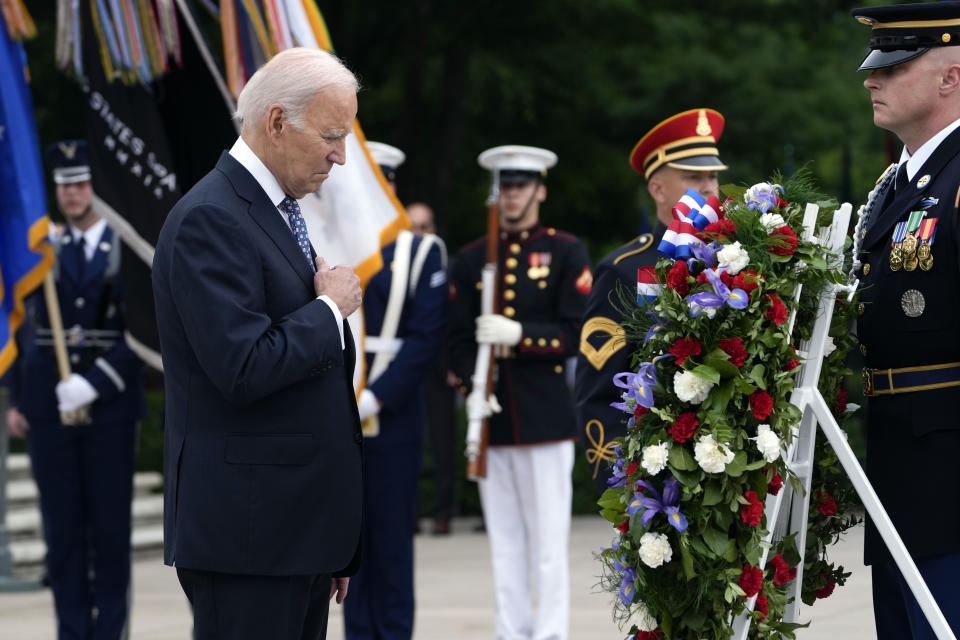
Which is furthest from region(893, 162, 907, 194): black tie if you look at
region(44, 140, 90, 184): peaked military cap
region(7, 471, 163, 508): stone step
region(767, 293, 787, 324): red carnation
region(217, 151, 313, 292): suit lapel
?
region(7, 471, 163, 508): stone step

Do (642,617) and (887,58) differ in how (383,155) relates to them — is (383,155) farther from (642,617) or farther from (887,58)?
(642,617)

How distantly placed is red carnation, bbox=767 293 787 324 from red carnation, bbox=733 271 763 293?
7 cm

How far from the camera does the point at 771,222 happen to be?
3809 mm

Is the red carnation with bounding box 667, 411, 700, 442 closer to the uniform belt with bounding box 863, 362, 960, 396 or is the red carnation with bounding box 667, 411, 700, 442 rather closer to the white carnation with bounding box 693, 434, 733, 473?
the white carnation with bounding box 693, 434, 733, 473

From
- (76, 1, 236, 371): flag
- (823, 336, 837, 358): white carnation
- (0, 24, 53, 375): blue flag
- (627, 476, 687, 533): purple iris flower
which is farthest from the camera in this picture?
(0, 24, 53, 375): blue flag

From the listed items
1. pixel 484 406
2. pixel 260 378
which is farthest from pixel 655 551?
pixel 484 406

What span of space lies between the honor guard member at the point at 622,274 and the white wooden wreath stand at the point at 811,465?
79 centimetres

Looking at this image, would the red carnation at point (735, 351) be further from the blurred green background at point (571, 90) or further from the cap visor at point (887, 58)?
the blurred green background at point (571, 90)

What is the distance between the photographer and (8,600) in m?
9.34

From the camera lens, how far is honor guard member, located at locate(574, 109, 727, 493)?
4.85 m

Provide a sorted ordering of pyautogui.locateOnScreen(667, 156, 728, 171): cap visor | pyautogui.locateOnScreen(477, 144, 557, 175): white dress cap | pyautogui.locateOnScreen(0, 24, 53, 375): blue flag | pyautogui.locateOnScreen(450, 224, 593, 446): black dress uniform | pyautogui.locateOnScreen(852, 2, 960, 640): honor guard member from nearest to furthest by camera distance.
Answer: pyautogui.locateOnScreen(852, 2, 960, 640): honor guard member
pyautogui.locateOnScreen(667, 156, 728, 171): cap visor
pyautogui.locateOnScreen(0, 24, 53, 375): blue flag
pyautogui.locateOnScreen(450, 224, 593, 446): black dress uniform
pyautogui.locateOnScreen(477, 144, 557, 175): white dress cap

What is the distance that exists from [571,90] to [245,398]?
42.6ft

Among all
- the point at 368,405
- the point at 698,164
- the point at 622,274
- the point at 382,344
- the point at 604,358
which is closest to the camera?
the point at 604,358

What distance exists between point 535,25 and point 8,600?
28.0 feet
